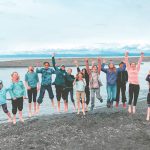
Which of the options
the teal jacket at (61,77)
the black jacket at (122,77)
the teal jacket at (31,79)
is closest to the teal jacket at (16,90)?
the teal jacket at (31,79)

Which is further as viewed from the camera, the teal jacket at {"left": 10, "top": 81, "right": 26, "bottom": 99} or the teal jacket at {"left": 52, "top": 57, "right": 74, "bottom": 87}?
the teal jacket at {"left": 52, "top": 57, "right": 74, "bottom": 87}

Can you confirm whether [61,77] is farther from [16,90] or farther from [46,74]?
[16,90]

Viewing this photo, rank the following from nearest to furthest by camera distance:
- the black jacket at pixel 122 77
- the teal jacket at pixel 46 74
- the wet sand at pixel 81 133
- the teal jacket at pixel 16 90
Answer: the wet sand at pixel 81 133, the teal jacket at pixel 16 90, the teal jacket at pixel 46 74, the black jacket at pixel 122 77

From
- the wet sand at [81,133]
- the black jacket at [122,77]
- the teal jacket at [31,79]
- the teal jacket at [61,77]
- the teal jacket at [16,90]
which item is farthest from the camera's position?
the black jacket at [122,77]

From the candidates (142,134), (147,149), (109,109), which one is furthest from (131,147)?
(109,109)

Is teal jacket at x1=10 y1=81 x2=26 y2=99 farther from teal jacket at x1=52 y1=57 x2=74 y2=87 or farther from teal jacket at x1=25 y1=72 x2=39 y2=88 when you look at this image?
teal jacket at x1=52 y1=57 x2=74 y2=87

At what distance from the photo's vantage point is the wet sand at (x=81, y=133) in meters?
12.2

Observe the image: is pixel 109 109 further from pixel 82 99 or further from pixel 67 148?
pixel 67 148

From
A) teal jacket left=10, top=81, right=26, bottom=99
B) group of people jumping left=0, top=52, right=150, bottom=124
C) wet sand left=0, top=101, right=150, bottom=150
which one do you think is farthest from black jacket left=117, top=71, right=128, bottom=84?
teal jacket left=10, top=81, right=26, bottom=99

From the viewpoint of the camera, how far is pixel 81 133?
44.1 ft

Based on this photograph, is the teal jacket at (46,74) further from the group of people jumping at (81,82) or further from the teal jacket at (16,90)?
the teal jacket at (16,90)

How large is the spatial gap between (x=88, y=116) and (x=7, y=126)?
3.00 m

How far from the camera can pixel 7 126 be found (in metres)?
15.2

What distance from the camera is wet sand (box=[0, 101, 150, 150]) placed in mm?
12164
